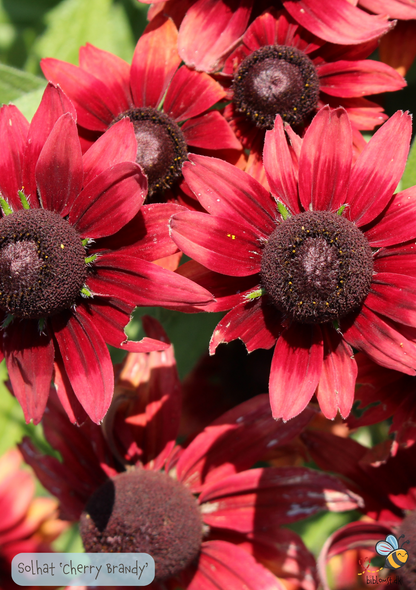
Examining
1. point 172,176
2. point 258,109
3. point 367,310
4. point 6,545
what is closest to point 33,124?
point 172,176

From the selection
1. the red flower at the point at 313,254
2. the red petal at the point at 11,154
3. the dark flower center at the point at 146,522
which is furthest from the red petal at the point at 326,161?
the dark flower center at the point at 146,522

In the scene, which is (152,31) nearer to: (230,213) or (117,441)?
(230,213)

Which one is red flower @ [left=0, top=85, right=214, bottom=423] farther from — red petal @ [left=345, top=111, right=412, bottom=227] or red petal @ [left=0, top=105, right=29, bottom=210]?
red petal @ [left=345, top=111, right=412, bottom=227]

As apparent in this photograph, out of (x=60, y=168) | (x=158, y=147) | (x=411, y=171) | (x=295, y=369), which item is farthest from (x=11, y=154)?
(x=411, y=171)

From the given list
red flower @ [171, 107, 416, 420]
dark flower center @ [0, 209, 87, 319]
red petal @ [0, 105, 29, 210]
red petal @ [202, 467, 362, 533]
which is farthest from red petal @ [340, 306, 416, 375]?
red petal @ [0, 105, 29, 210]

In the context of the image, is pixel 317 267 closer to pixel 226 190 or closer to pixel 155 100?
pixel 226 190

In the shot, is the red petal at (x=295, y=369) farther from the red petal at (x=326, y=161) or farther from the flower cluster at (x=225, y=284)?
the red petal at (x=326, y=161)
